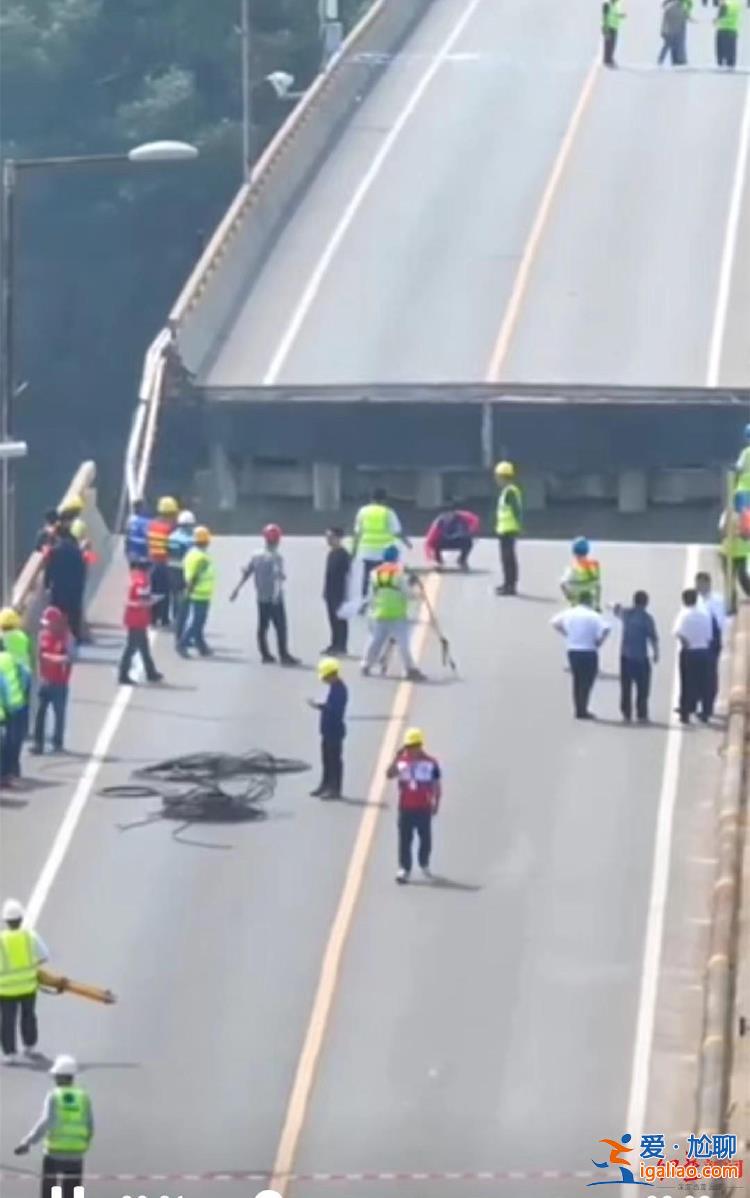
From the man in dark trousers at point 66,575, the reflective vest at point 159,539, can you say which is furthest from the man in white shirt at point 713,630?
the man in dark trousers at point 66,575

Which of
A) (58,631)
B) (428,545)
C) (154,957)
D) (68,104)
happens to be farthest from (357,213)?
(68,104)

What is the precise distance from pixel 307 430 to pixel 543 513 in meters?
3.75

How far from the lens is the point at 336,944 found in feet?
105

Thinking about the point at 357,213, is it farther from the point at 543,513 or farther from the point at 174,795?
the point at 174,795

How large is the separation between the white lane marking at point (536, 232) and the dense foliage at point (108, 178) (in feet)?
86.9

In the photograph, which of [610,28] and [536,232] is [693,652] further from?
[610,28]

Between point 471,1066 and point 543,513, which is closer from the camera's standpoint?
point 471,1066

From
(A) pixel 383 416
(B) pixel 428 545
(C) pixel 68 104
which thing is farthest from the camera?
(C) pixel 68 104

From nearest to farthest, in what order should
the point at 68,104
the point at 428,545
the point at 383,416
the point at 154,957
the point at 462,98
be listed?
the point at 154,957, the point at 428,545, the point at 383,416, the point at 462,98, the point at 68,104

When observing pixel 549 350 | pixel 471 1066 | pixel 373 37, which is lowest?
pixel 471 1066

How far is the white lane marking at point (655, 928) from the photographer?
29.0 metres

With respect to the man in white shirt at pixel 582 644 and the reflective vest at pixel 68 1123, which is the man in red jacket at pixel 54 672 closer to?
the man in white shirt at pixel 582 644

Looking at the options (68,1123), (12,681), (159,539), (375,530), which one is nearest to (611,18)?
(375,530)

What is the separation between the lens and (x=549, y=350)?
50.8 meters
